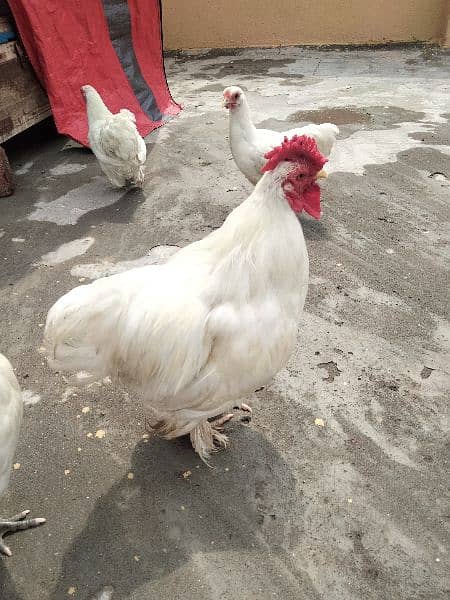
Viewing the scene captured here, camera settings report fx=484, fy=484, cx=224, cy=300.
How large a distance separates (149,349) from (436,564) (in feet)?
5.54

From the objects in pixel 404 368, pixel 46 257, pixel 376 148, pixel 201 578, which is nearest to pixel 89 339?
pixel 201 578

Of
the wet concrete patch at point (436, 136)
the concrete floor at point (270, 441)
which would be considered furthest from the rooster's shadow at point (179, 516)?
the wet concrete patch at point (436, 136)

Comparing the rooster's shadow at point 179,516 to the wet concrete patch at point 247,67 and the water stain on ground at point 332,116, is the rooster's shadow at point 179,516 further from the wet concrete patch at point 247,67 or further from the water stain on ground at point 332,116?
the wet concrete patch at point 247,67

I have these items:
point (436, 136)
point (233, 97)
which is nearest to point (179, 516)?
point (233, 97)

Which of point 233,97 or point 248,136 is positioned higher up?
point 233,97

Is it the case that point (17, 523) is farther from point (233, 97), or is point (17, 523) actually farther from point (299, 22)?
point (299, 22)

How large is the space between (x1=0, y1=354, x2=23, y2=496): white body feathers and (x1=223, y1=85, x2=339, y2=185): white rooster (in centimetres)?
346

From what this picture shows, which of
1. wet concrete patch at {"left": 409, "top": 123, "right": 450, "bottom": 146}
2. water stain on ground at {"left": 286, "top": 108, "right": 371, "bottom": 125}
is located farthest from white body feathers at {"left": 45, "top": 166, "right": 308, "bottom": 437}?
water stain on ground at {"left": 286, "top": 108, "right": 371, "bottom": 125}

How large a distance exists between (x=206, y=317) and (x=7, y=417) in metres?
0.96

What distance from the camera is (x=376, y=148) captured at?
6.69 metres

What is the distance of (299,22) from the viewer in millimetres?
12766

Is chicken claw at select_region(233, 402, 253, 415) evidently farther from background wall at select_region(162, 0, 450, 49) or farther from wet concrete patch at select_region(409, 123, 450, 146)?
background wall at select_region(162, 0, 450, 49)

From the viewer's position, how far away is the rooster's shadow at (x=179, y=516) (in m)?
2.34

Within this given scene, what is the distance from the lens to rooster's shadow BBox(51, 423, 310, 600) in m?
2.34
